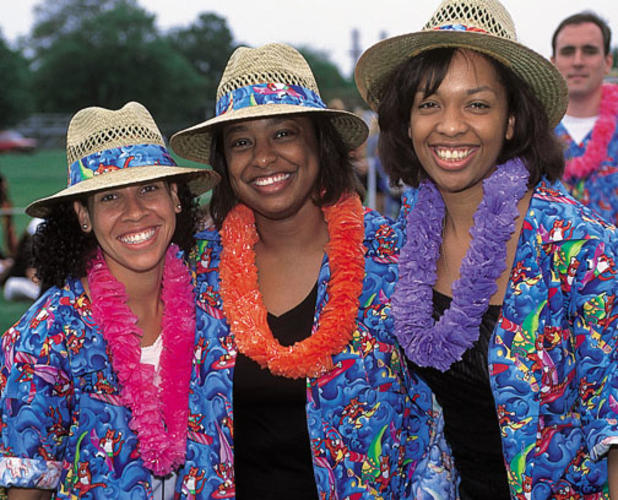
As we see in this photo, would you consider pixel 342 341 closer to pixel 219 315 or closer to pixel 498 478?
pixel 219 315

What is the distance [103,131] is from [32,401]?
901mm

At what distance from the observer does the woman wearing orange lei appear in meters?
2.22

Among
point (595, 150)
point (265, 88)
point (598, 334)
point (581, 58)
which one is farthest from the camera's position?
point (581, 58)

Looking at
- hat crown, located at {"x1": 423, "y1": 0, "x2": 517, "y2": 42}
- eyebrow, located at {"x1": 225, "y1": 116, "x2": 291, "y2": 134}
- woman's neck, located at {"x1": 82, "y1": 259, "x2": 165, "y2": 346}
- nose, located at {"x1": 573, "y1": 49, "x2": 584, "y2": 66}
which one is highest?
nose, located at {"x1": 573, "y1": 49, "x2": 584, "y2": 66}

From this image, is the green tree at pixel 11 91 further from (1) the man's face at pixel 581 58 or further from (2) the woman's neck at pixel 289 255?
(2) the woman's neck at pixel 289 255

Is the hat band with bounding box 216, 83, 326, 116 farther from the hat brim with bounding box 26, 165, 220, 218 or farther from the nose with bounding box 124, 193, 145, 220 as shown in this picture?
the nose with bounding box 124, 193, 145, 220

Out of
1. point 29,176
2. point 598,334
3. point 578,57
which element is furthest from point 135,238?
point 29,176

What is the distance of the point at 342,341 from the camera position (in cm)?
224

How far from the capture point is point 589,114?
15.4ft

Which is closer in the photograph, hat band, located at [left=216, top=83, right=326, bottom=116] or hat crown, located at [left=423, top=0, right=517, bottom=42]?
hat crown, located at [left=423, top=0, right=517, bottom=42]

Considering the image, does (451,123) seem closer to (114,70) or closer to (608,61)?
(608,61)

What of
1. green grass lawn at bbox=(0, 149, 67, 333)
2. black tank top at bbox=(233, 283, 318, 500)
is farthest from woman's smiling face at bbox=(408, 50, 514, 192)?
green grass lawn at bbox=(0, 149, 67, 333)

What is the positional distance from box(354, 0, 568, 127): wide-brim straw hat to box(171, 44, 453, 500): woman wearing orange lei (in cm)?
35

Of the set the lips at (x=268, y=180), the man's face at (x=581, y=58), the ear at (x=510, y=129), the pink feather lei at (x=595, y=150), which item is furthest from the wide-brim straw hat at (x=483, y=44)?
the man's face at (x=581, y=58)
